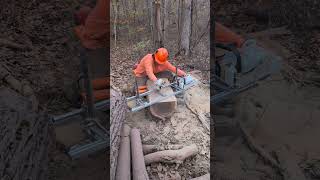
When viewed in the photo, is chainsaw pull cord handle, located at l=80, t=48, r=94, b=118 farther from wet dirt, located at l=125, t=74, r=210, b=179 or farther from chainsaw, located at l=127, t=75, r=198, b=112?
wet dirt, located at l=125, t=74, r=210, b=179

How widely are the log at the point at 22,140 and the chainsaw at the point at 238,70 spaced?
331cm

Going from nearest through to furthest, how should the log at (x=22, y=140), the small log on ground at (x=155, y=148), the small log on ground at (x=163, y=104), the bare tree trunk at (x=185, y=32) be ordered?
the log at (x=22, y=140), the small log on ground at (x=155, y=148), the small log on ground at (x=163, y=104), the bare tree trunk at (x=185, y=32)

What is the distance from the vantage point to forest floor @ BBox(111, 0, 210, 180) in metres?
6.38

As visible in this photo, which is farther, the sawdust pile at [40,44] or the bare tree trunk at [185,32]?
the bare tree trunk at [185,32]

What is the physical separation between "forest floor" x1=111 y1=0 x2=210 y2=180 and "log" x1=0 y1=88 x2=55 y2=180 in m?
1.78

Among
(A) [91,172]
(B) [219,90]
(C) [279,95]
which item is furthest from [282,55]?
(A) [91,172]

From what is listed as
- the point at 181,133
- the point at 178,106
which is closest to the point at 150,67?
the point at 178,106

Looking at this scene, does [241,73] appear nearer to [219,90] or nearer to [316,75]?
[219,90]

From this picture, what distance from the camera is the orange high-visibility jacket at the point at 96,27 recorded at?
6.47 metres

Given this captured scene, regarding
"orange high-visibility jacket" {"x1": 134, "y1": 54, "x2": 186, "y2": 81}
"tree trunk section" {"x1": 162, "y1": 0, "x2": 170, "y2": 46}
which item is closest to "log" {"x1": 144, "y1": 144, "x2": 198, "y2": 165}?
"orange high-visibility jacket" {"x1": 134, "y1": 54, "x2": 186, "y2": 81}

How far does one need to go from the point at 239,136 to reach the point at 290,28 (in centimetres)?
470

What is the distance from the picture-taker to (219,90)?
7.41 meters

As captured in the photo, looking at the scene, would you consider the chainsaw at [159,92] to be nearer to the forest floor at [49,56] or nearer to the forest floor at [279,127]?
the forest floor at [279,127]

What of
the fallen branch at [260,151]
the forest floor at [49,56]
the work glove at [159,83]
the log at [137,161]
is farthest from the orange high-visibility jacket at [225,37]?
the forest floor at [49,56]
